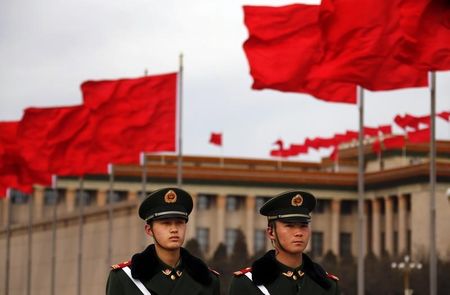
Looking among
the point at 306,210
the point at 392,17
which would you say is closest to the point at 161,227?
the point at 306,210

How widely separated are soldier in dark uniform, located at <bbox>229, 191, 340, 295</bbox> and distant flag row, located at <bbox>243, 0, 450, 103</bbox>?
54.0 feet

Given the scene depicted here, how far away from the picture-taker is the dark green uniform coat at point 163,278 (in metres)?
9.18

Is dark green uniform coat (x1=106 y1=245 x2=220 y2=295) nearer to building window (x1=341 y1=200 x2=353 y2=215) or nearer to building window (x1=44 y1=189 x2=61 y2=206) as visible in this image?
building window (x1=44 y1=189 x2=61 y2=206)

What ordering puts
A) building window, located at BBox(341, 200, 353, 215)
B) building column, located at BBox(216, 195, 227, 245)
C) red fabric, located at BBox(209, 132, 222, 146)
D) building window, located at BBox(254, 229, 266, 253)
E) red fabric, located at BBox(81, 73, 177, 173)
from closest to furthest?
red fabric, located at BBox(81, 73, 177, 173), red fabric, located at BBox(209, 132, 222, 146), building column, located at BBox(216, 195, 227, 245), building window, located at BBox(254, 229, 266, 253), building window, located at BBox(341, 200, 353, 215)

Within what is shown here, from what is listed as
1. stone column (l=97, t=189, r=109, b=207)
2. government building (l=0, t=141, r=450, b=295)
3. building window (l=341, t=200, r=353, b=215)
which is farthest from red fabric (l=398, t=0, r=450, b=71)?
building window (l=341, t=200, r=353, b=215)

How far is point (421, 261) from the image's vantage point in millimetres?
89312

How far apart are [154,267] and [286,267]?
0.80 meters

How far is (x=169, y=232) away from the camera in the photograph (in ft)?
30.2

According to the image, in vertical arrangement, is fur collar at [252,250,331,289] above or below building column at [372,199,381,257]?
above

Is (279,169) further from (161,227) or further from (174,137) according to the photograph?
(161,227)

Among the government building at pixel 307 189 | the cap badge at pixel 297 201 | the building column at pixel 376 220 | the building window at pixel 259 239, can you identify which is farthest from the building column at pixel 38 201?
the cap badge at pixel 297 201

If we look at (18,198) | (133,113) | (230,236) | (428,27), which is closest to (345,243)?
(230,236)

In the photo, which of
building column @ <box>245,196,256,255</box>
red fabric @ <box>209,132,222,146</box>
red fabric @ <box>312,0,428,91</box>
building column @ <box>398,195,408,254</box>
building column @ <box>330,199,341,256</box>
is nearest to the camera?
red fabric @ <box>312,0,428,91</box>

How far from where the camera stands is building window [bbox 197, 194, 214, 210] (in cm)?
12176
